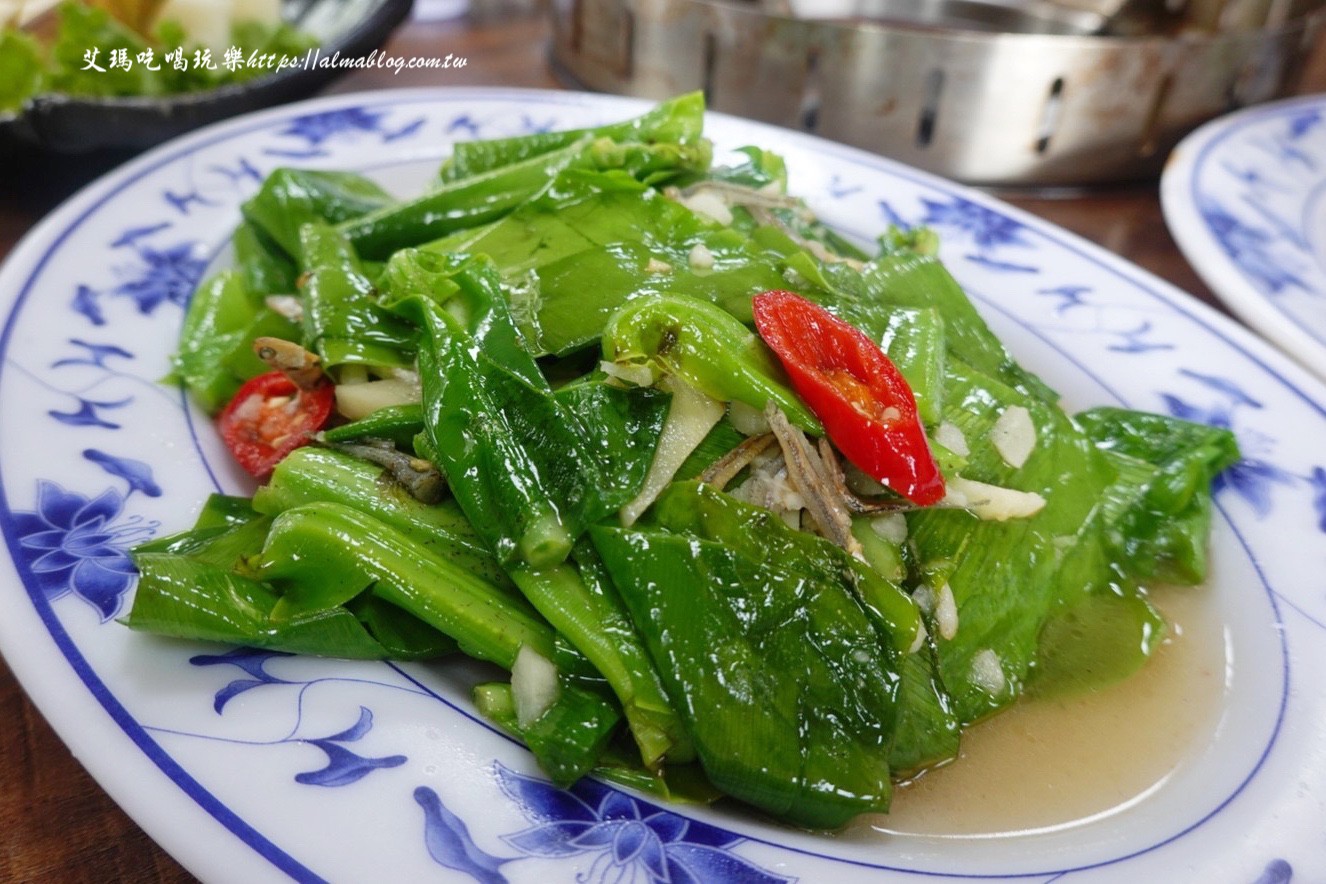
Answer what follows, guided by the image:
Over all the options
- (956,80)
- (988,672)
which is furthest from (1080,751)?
(956,80)

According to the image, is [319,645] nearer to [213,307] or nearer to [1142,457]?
[213,307]

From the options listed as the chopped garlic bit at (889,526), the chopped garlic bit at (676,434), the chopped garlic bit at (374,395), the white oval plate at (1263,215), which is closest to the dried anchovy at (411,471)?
the chopped garlic bit at (374,395)

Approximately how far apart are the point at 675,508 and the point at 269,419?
3.07ft

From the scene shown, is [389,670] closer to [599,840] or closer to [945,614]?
[599,840]

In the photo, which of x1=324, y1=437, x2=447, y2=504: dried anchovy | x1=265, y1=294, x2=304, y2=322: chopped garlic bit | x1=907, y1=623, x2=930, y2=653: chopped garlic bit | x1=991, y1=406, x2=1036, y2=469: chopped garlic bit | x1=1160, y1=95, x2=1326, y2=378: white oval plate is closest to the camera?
x1=907, y1=623, x2=930, y2=653: chopped garlic bit

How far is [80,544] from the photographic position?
60.4 inches

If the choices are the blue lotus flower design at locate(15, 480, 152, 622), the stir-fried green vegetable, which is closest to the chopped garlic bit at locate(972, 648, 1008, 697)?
the stir-fried green vegetable

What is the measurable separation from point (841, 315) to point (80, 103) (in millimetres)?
2414

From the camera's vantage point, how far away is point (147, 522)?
165cm

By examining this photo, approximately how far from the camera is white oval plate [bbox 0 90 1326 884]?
1230 millimetres

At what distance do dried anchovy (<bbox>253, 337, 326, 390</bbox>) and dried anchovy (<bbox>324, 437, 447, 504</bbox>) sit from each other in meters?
0.26

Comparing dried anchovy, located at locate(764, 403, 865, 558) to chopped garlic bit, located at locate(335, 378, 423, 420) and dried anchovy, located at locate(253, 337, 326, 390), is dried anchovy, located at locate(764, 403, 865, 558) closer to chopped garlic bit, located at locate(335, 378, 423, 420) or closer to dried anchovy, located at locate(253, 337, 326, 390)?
chopped garlic bit, located at locate(335, 378, 423, 420)

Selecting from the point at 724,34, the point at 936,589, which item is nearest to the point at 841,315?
the point at 936,589

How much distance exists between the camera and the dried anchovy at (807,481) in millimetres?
1613
